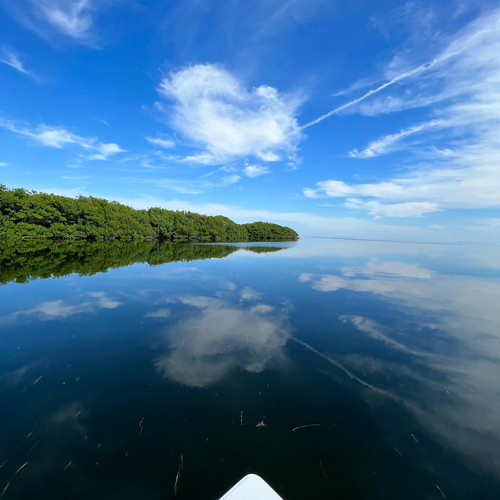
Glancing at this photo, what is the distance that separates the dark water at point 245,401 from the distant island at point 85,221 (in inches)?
2236

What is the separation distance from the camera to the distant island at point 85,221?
51969 mm

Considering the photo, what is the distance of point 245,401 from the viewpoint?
5238 millimetres

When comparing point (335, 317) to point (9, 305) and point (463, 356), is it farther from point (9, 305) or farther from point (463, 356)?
point (9, 305)

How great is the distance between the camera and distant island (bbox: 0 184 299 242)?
51969 millimetres

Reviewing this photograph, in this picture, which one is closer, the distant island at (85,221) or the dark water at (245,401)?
the dark water at (245,401)

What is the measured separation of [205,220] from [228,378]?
111234 mm

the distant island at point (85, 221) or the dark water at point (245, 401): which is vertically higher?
the distant island at point (85, 221)

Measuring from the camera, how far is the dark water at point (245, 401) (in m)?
3.61

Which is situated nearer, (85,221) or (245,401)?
(245,401)

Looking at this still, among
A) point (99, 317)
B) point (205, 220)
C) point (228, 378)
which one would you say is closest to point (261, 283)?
point (99, 317)

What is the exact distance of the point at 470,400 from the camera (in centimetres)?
566

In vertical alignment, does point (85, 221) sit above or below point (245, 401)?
above

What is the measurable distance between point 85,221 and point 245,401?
76.0 meters

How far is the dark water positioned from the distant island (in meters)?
56.8
